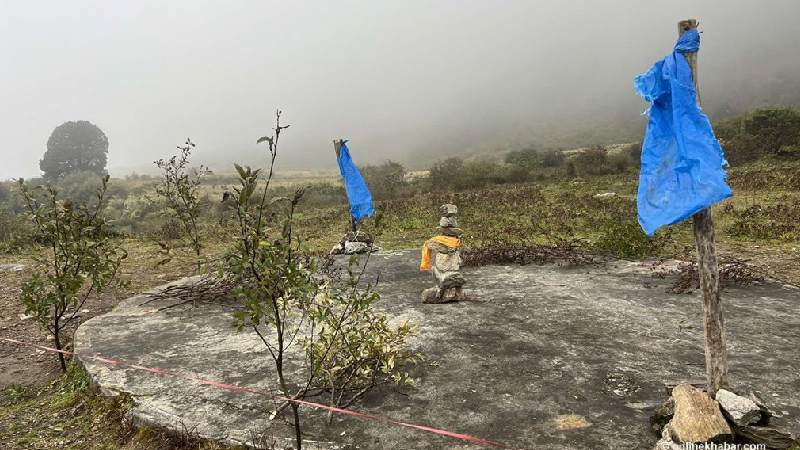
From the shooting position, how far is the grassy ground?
4680mm

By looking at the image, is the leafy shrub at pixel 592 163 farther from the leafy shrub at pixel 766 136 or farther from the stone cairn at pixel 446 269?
the stone cairn at pixel 446 269

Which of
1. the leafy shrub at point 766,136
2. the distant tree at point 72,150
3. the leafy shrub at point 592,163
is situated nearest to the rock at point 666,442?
the leafy shrub at point 592,163

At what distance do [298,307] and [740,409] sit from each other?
10.7 feet

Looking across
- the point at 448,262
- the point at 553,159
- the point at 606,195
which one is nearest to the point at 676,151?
the point at 448,262

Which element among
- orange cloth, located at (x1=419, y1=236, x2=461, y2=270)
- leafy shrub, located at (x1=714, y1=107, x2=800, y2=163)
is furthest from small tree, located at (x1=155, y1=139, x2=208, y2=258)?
leafy shrub, located at (x1=714, y1=107, x2=800, y2=163)

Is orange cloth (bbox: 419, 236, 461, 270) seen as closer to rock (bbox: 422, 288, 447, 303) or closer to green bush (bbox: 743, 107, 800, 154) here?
rock (bbox: 422, 288, 447, 303)

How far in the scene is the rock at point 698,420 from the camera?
10.8 ft

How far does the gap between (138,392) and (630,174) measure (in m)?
24.0

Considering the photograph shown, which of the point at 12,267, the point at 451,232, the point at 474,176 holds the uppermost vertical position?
the point at 451,232

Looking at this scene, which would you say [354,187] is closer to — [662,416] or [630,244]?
[630,244]

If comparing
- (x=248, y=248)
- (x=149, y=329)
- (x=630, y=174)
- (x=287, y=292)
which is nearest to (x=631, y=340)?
(x=287, y=292)

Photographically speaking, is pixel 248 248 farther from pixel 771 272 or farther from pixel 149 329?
pixel 771 272

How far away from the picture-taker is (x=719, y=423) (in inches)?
133

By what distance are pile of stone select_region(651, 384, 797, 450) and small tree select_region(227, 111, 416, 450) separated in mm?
2034
